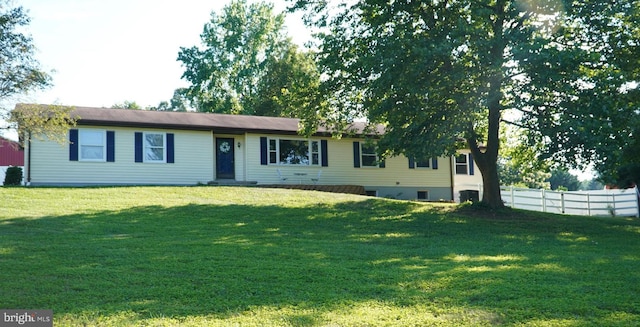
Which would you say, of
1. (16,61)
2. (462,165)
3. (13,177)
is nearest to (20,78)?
(16,61)

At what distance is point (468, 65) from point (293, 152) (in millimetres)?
11072

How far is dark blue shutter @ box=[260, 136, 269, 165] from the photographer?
77.6 ft

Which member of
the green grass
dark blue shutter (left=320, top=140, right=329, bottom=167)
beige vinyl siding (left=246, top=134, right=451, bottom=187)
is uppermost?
dark blue shutter (left=320, top=140, right=329, bottom=167)

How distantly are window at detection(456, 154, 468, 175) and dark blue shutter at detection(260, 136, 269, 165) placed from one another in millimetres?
10277

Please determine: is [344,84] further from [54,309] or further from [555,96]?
[54,309]

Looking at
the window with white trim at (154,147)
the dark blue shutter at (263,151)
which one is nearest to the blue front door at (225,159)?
the dark blue shutter at (263,151)

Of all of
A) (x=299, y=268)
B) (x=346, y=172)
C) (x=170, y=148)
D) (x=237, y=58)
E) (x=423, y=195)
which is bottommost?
(x=299, y=268)

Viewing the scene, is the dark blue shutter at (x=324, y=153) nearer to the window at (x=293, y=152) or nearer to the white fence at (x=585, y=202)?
the window at (x=293, y=152)

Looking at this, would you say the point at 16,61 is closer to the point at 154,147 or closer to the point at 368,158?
the point at 154,147

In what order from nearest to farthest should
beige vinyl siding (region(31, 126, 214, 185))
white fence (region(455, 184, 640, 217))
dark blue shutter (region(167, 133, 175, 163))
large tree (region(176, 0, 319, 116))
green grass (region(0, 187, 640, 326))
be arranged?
green grass (region(0, 187, 640, 326)) → beige vinyl siding (region(31, 126, 214, 185)) → dark blue shutter (region(167, 133, 175, 163)) → white fence (region(455, 184, 640, 217)) → large tree (region(176, 0, 319, 116))

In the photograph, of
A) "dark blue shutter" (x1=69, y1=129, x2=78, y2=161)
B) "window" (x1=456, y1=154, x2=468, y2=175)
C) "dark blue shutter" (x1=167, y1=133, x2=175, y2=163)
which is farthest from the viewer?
"window" (x1=456, y1=154, x2=468, y2=175)

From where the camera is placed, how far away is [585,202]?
966 inches

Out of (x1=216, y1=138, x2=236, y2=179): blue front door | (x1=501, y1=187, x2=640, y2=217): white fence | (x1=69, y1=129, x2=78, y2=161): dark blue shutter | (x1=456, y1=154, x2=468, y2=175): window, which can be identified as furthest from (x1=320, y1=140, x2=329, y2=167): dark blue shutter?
(x1=69, y1=129, x2=78, y2=161): dark blue shutter

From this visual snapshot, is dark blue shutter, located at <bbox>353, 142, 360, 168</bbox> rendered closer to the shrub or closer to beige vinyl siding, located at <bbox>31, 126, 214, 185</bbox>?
beige vinyl siding, located at <bbox>31, 126, 214, 185</bbox>
